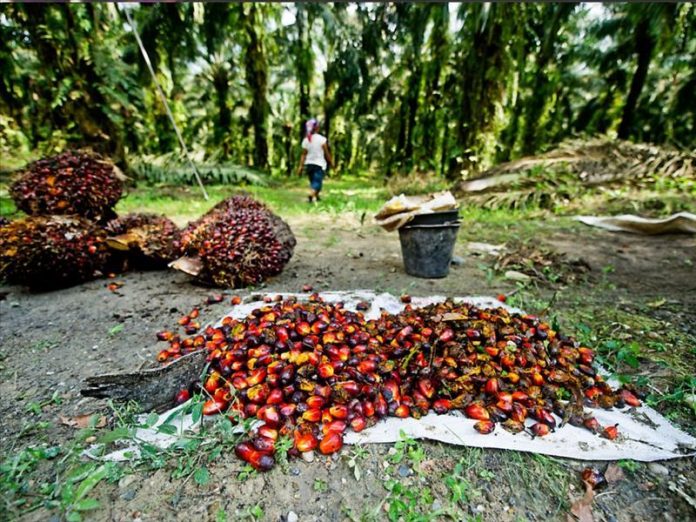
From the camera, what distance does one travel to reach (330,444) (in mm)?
1275

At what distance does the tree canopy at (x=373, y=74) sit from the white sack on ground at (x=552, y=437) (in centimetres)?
807

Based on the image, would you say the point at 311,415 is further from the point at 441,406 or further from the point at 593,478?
the point at 593,478

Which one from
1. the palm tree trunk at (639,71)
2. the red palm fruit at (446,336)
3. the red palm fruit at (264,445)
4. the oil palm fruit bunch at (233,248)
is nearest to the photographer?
the red palm fruit at (264,445)

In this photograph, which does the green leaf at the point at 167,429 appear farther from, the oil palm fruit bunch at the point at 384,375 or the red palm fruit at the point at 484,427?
the red palm fruit at the point at 484,427

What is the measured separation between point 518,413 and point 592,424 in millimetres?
278

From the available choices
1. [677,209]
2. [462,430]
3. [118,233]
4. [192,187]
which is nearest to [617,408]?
[462,430]

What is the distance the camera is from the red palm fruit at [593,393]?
156cm

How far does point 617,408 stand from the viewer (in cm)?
155

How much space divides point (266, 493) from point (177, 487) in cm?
27

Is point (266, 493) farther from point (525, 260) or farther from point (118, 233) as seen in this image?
point (525, 260)

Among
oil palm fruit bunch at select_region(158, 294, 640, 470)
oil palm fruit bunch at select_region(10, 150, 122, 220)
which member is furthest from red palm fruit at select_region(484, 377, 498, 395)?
oil palm fruit bunch at select_region(10, 150, 122, 220)

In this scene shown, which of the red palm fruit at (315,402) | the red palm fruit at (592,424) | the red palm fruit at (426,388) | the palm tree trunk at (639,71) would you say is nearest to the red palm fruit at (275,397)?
the red palm fruit at (315,402)

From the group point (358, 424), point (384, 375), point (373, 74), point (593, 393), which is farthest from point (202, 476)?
point (373, 74)

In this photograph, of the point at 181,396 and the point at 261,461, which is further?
the point at 181,396
